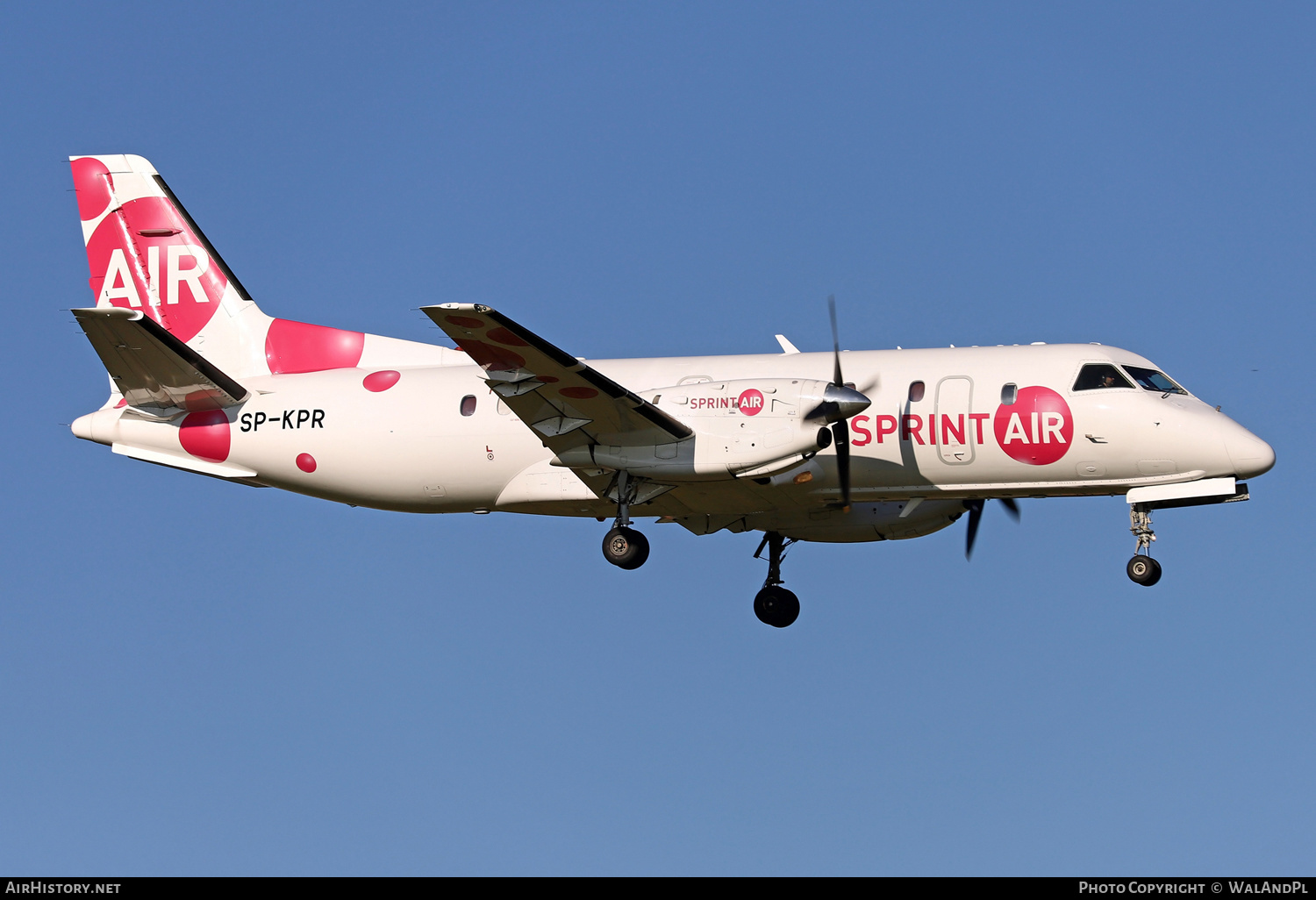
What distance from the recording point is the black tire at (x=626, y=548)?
68.6 feet

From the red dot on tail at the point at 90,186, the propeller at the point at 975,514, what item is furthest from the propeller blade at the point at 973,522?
the red dot on tail at the point at 90,186

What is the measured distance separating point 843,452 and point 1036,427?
2514mm

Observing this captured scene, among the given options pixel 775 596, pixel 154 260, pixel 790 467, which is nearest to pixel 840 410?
pixel 790 467

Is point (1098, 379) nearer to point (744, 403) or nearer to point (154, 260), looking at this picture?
point (744, 403)

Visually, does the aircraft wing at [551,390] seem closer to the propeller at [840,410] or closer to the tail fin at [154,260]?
the propeller at [840,410]

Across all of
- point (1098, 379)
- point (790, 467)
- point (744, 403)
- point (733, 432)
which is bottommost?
point (790, 467)

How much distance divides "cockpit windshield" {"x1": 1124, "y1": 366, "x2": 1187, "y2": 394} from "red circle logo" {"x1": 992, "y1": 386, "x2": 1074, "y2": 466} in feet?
3.59

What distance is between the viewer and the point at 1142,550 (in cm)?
2022

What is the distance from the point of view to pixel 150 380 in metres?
22.7

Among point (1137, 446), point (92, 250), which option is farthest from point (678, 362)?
point (92, 250)

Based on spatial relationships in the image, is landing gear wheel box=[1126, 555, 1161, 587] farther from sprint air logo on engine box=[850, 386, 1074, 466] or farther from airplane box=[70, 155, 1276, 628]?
sprint air logo on engine box=[850, 386, 1074, 466]

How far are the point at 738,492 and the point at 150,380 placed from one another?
878cm

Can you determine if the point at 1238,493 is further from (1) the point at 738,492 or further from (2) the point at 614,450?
(2) the point at 614,450

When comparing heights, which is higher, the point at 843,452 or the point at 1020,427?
the point at 1020,427
